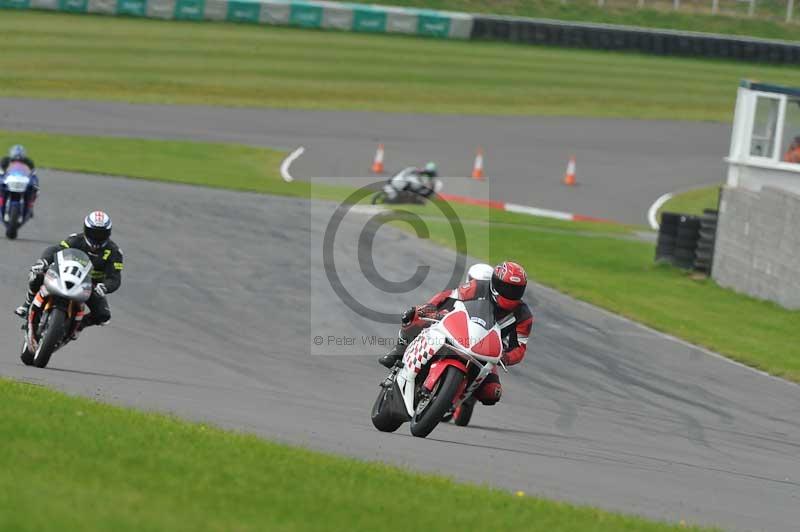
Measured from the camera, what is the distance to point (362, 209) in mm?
30219

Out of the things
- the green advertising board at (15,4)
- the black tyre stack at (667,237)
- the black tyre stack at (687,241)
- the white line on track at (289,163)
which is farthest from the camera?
the green advertising board at (15,4)

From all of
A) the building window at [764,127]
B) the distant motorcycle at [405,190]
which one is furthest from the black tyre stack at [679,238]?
the distant motorcycle at [405,190]

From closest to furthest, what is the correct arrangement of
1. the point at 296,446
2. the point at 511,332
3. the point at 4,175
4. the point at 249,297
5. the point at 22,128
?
the point at 296,446 → the point at 511,332 → the point at 249,297 → the point at 4,175 → the point at 22,128

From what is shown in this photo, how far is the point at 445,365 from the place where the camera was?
10398 millimetres

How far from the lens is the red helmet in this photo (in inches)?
421

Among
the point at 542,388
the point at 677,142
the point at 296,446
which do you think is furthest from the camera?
the point at 677,142

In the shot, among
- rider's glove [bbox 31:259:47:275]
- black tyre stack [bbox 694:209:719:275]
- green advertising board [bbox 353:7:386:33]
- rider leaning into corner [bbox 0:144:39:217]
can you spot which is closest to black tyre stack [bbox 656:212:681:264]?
black tyre stack [bbox 694:209:719:275]

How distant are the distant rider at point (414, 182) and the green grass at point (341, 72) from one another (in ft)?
46.1

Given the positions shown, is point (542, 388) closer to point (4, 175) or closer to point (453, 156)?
point (4, 175)

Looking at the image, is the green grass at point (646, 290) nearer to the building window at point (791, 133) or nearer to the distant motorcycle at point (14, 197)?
the building window at point (791, 133)

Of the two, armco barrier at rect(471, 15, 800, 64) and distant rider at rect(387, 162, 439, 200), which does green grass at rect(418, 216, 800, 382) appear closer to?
distant rider at rect(387, 162, 439, 200)

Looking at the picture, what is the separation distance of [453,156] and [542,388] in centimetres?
2575

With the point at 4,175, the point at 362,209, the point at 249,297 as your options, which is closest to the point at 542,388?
the point at 249,297

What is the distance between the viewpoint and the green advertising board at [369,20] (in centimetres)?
5662
